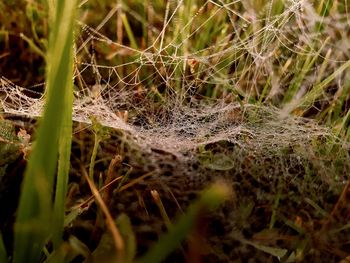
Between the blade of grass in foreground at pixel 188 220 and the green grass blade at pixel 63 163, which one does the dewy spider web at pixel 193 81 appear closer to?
the green grass blade at pixel 63 163

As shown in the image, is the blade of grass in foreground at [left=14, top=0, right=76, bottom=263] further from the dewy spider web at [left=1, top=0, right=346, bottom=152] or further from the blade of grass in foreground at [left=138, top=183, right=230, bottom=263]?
the dewy spider web at [left=1, top=0, right=346, bottom=152]

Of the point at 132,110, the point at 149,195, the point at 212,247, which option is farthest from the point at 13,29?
the point at 212,247

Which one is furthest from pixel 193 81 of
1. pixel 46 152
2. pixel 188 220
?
pixel 188 220

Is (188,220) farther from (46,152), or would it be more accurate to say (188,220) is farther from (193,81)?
(193,81)

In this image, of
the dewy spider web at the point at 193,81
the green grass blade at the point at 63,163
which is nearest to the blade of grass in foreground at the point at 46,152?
the green grass blade at the point at 63,163

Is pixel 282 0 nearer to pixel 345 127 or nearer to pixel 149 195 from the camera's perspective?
pixel 345 127

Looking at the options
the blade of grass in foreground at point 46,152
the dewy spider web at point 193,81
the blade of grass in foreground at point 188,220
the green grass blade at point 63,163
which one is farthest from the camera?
the dewy spider web at point 193,81

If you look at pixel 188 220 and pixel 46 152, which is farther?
pixel 46 152

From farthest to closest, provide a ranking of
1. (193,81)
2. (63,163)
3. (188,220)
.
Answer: (193,81) < (63,163) < (188,220)

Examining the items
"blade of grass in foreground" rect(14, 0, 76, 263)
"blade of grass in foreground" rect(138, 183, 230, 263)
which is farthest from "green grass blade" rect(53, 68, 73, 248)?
"blade of grass in foreground" rect(138, 183, 230, 263)
